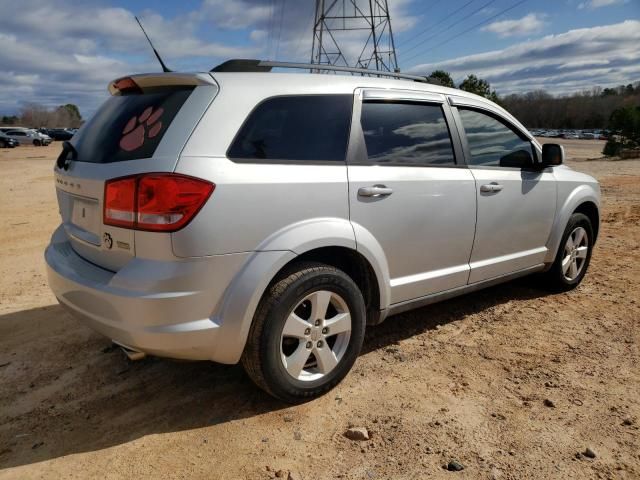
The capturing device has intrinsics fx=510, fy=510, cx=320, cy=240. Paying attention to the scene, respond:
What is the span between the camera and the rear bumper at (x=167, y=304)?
241 centimetres

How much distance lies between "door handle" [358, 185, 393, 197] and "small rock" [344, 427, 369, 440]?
130 centimetres

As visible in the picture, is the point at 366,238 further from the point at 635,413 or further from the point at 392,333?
the point at 635,413

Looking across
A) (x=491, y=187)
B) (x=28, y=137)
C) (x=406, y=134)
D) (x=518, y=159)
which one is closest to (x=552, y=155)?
(x=518, y=159)

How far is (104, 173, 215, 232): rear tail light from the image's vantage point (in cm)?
238

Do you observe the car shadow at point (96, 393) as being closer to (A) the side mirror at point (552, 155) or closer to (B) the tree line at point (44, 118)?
(A) the side mirror at point (552, 155)

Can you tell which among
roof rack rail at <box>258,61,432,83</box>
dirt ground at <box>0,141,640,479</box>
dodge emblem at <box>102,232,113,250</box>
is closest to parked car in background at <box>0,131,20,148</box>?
dirt ground at <box>0,141,640,479</box>

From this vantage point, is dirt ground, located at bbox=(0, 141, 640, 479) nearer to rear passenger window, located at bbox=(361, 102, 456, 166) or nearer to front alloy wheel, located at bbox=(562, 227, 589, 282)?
front alloy wheel, located at bbox=(562, 227, 589, 282)

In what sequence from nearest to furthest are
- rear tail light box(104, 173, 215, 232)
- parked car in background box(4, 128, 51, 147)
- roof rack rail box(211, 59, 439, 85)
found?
1. rear tail light box(104, 173, 215, 232)
2. roof rack rail box(211, 59, 439, 85)
3. parked car in background box(4, 128, 51, 147)

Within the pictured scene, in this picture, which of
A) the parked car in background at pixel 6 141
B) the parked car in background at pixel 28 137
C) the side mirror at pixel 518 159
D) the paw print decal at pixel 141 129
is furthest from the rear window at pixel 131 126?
the parked car in background at pixel 28 137

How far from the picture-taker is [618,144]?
25.3m

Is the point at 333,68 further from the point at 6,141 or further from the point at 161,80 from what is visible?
the point at 6,141

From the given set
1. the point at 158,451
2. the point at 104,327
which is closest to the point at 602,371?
the point at 158,451

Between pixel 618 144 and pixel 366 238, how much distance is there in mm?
27049

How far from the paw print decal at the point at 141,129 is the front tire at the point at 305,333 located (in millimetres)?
1012
